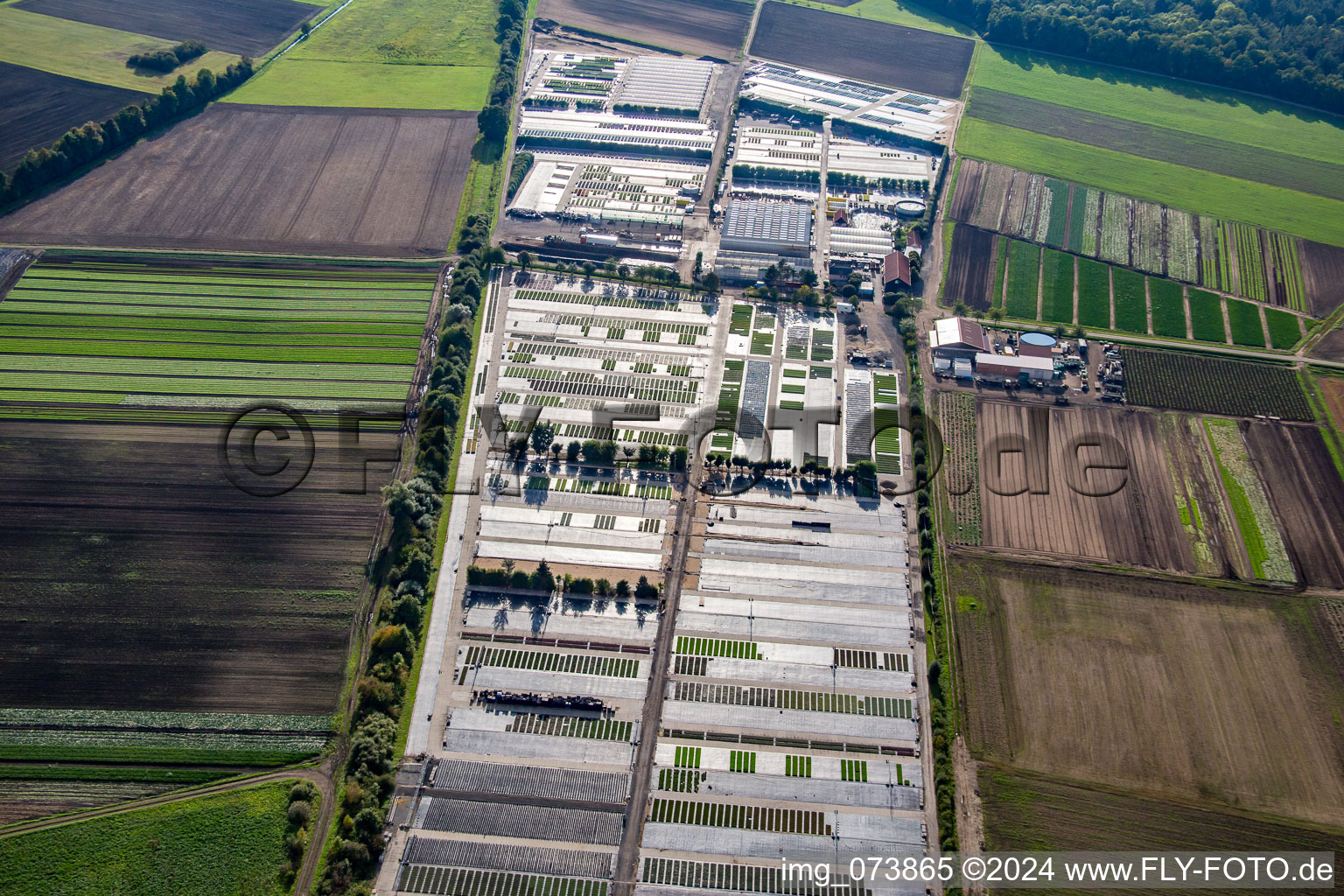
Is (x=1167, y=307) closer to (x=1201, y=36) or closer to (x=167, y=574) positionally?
(x=1201, y=36)

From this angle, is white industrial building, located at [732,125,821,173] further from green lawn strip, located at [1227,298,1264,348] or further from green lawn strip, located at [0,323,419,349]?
green lawn strip, located at [0,323,419,349]

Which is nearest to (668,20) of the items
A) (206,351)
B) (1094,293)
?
(1094,293)

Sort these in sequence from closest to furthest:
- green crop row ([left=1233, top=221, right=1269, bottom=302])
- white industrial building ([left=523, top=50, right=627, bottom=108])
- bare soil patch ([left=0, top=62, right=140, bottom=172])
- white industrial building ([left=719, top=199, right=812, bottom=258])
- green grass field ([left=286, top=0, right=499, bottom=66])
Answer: green crop row ([left=1233, top=221, right=1269, bottom=302])
white industrial building ([left=719, top=199, right=812, bottom=258])
bare soil patch ([left=0, top=62, right=140, bottom=172])
white industrial building ([left=523, top=50, right=627, bottom=108])
green grass field ([left=286, top=0, right=499, bottom=66])

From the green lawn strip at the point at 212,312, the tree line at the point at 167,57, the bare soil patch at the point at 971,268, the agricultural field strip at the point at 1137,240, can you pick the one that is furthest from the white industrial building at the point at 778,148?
the tree line at the point at 167,57

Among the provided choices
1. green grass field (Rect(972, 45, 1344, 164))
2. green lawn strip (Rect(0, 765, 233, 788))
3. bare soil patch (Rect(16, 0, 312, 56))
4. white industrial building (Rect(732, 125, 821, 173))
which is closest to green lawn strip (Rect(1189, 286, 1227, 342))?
green grass field (Rect(972, 45, 1344, 164))

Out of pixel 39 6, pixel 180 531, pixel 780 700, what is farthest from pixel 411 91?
pixel 780 700

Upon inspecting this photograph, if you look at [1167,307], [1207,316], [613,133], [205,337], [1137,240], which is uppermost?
[613,133]

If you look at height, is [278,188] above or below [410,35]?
below
